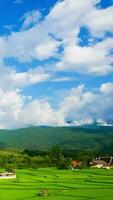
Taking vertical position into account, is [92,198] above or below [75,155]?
below

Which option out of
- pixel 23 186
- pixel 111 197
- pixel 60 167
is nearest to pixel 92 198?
pixel 111 197

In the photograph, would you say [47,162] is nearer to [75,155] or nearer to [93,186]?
[75,155]

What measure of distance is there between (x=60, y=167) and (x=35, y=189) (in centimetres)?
5211

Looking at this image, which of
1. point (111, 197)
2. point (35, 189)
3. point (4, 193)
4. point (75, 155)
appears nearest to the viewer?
point (111, 197)

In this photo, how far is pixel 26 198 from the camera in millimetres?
52250

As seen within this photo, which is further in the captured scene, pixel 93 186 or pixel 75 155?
pixel 75 155

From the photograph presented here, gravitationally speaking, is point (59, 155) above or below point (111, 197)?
above

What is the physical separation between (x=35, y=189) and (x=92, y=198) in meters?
15.7

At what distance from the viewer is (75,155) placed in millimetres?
150250

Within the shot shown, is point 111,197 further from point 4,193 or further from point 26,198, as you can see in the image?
point 4,193

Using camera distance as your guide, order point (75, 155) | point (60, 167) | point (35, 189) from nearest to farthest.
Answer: point (35, 189)
point (60, 167)
point (75, 155)

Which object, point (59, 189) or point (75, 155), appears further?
A: point (75, 155)

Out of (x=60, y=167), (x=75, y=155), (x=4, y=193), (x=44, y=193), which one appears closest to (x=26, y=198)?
(x=44, y=193)

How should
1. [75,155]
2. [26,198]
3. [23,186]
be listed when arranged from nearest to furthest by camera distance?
[26,198] → [23,186] → [75,155]
